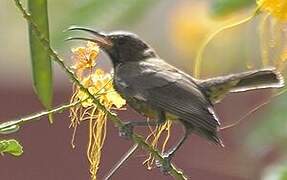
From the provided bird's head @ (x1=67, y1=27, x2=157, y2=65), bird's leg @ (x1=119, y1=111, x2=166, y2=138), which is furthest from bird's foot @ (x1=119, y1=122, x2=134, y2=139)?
bird's head @ (x1=67, y1=27, x2=157, y2=65)

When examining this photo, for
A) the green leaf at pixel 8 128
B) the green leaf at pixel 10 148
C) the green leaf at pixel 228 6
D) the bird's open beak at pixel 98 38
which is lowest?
the green leaf at pixel 228 6

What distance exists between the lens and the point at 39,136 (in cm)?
318

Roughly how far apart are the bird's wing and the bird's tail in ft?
0.07

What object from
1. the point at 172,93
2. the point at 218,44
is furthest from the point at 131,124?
the point at 218,44

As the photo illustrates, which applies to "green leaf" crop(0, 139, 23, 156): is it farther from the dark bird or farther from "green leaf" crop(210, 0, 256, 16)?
"green leaf" crop(210, 0, 256, 16)

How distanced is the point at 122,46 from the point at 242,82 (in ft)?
0.37

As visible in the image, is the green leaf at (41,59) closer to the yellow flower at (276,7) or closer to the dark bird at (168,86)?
the dark bird at (168,86)

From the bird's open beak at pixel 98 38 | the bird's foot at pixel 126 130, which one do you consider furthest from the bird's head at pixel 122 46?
the bird's foot at pixel 126 130

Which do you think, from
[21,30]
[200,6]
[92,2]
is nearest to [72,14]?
[92,2]

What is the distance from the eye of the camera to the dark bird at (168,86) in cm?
101

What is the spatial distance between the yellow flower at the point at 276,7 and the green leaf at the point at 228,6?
71 mm

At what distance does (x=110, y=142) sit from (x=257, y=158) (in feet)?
5.84

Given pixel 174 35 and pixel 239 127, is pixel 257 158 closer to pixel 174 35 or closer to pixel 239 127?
pixel 239 127

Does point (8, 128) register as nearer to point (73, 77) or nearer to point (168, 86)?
point (73, 77)
